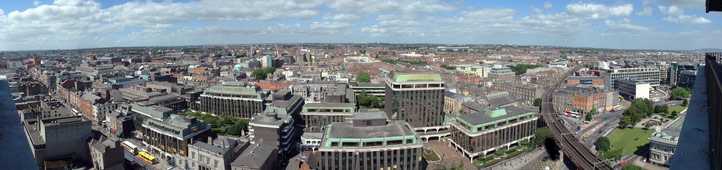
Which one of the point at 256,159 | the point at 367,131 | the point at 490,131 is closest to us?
the point at 256,159

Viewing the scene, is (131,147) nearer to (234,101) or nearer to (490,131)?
(234,101)

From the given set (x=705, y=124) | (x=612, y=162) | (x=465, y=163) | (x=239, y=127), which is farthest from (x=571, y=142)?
(x=239, y=127)

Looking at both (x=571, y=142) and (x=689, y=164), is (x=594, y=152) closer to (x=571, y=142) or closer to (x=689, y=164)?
(x=571, y=142)

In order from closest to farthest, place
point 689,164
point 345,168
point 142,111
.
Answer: point 689,164 → point 345,168 → point 142,111

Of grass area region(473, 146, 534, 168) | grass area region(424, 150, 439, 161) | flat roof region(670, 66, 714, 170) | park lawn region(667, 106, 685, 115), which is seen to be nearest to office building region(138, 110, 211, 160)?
grass area region(424, 150, 439, 161)

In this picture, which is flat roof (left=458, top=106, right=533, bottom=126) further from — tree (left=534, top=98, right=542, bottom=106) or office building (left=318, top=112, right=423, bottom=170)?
tree (left=534, top=98, right=542, bottom=106)

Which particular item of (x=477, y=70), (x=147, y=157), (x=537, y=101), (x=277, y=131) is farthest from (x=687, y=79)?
(x=147, y=157)

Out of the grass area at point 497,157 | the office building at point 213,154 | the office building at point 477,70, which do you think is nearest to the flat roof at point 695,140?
the grass area at point 497,157
